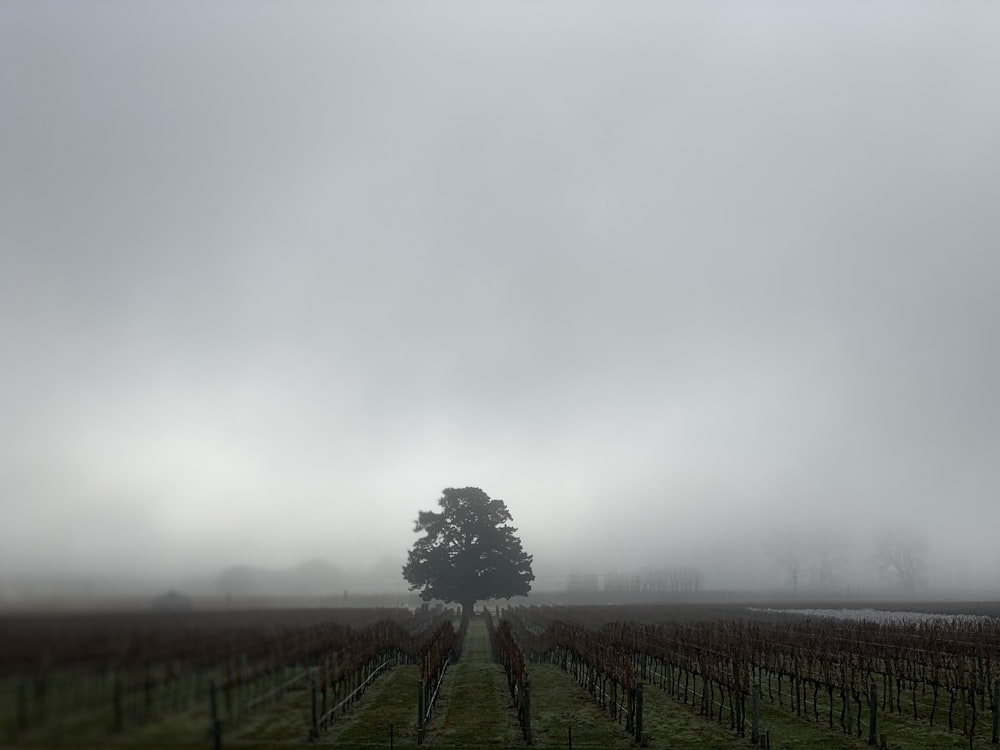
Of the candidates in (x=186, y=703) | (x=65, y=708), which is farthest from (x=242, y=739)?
(x=65, y=708)

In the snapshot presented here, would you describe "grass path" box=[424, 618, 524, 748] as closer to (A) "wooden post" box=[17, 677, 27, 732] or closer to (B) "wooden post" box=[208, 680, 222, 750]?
(B) "wooden post" box=[208, 680, 222, 750]

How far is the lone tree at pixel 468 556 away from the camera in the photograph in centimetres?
5466

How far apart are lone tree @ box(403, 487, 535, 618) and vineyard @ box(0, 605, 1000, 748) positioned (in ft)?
72.7

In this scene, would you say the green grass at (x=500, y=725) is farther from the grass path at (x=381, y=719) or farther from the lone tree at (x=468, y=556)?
the lone tree at (x=468, y=556)

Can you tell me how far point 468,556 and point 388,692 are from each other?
118 ft

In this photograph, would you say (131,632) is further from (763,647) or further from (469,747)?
(763,647)

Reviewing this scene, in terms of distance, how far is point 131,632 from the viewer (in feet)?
21.0

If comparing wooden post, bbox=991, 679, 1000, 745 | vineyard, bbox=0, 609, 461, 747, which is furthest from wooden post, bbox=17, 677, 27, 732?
wooden post, bbox=991, 679, 1000, 745

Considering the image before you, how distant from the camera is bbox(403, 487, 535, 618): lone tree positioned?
54.7 metres

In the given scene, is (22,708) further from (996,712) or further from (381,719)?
(996,712)

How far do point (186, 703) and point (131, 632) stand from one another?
2.77ft

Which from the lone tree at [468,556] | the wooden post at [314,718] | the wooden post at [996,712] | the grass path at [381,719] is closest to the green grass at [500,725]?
the grass path at [381,719]

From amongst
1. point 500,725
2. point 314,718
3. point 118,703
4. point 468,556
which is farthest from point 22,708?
point 468,556

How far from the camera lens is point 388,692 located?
19.6 metres
